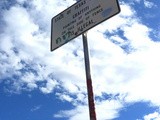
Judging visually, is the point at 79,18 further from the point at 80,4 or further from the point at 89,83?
the point at 89,83

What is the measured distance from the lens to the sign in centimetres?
622

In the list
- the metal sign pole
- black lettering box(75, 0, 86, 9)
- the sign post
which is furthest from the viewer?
black lettering box(75, 0, 86, 9)

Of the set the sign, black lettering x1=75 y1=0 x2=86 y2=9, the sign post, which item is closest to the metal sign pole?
the sign post

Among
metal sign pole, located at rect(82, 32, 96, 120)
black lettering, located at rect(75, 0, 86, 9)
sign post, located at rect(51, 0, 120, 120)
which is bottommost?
metal sign pole, located at rect(82, 32, 96, 120)

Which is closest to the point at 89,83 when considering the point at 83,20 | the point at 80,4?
the point at 83,20

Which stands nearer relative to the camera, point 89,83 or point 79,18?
point 89,83

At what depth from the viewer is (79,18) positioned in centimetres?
655

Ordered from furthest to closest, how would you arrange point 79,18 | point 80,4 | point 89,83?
point 80,4
point 79,18
point 89,83

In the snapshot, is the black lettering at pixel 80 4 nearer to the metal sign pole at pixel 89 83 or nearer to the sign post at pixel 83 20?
the sign post at pixel 83 20

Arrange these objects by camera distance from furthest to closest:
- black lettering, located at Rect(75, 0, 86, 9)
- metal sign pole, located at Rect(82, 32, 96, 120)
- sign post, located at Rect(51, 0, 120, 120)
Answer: black lettering, located at Rect(75, 0, 86, 9)
sign post, located at Rect(51, 0, 120, 120)
metal sign pole, located at Rect(82, 32, 96, 120)

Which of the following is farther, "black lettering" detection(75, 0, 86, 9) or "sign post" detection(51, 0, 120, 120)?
"black lettering" detection(75, 0, 86, 9)

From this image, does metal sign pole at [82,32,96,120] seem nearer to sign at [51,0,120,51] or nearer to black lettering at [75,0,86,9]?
sign at [51,0,120,51]

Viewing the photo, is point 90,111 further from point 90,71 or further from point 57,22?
point 57,22

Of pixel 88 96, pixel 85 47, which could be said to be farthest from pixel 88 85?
pixel 85 47
